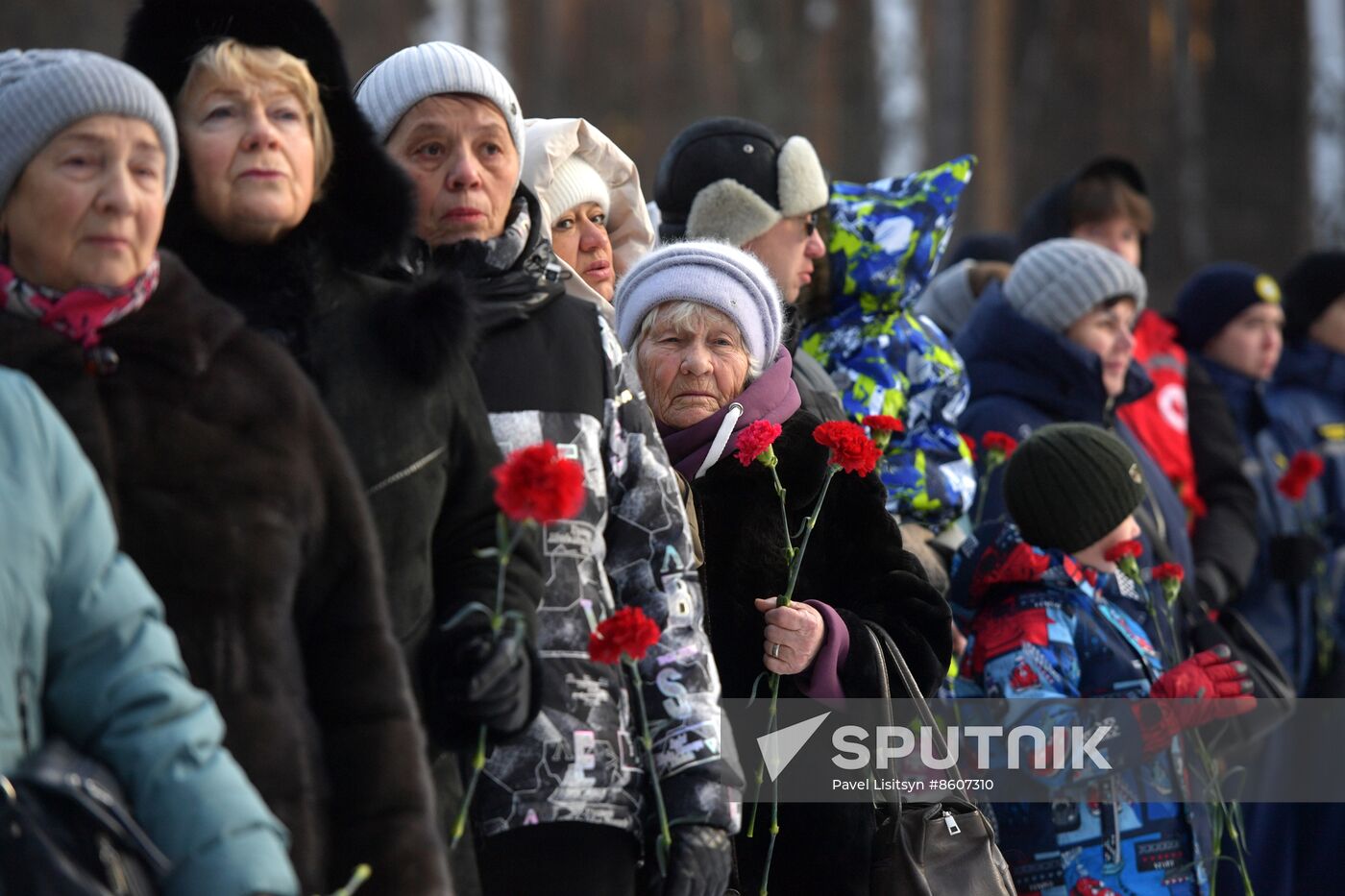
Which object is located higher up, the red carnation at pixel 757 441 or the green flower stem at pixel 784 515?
the red carnation at pixel 757 441

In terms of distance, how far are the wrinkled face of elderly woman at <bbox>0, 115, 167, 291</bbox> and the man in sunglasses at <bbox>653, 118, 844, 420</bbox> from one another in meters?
2.51

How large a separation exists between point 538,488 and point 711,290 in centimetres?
138

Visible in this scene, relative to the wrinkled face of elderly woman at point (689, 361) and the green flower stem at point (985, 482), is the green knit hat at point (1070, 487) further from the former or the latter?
the wrinkled face of elderly woman at point (689, 361)

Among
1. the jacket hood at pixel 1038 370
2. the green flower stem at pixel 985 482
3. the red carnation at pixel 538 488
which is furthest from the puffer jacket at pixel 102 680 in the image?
the jacket hood at pixel 1038 370

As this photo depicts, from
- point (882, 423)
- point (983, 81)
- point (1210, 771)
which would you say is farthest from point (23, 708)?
point (983, 81)

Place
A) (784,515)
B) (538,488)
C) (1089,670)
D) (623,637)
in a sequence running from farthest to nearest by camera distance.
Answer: (1089,670)
(784,515)
(623,637)
(538,488)

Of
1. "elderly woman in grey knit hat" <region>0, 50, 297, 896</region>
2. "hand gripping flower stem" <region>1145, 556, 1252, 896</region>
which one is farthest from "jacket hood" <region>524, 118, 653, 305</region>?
"hand gripping flower stem" <region>1145, 556, 1252, 896</region>

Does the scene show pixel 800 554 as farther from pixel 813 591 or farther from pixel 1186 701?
pixel 1186 701

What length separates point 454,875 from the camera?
266 cm

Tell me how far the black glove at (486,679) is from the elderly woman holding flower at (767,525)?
0.82 m

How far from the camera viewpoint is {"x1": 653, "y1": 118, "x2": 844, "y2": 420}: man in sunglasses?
4.77 meters

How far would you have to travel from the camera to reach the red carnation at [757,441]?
3383 mm

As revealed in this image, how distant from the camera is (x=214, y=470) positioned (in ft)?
7.47

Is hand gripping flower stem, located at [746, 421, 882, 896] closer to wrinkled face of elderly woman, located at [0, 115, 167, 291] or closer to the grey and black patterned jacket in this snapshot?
the grey and black patterned jacket
